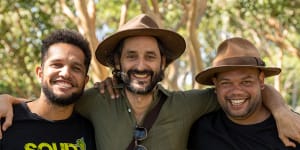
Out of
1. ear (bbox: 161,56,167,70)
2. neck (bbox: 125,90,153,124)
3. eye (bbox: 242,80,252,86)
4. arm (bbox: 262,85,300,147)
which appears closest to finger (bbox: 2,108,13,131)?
neck (bbox: 125,90,153,124)

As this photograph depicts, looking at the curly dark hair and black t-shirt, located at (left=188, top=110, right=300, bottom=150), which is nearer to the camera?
black t-shirt, located at (left=188, top=110, right=300, bottom=150)

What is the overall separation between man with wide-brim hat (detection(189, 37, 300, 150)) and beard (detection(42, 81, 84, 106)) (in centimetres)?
118

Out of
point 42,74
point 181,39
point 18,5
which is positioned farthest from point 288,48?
point 42,74

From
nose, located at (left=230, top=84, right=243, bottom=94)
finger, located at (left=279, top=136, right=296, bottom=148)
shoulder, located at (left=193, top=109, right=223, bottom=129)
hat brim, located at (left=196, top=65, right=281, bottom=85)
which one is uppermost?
hat brim, located at (left=196, top=65, right=281, bottom=85)

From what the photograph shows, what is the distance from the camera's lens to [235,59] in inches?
180

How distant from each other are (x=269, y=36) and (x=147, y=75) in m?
9.89

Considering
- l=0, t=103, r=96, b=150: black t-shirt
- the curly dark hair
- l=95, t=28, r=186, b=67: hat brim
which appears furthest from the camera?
l=95, t=28, r=186, b=67: hat brim

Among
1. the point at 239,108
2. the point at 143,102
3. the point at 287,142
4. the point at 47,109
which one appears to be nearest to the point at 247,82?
the point at 239,108

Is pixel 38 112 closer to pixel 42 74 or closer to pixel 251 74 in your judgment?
pixel 42 74

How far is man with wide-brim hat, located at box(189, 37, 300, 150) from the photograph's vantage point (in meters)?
4.47

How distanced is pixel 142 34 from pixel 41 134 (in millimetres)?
1251

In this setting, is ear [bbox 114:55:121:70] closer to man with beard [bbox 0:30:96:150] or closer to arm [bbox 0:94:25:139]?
man with beard [bbox 0:30:96:150]

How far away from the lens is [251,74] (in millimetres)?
4574

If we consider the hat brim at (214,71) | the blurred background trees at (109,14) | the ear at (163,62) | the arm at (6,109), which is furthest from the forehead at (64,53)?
the blurred background trees at (109,14)
